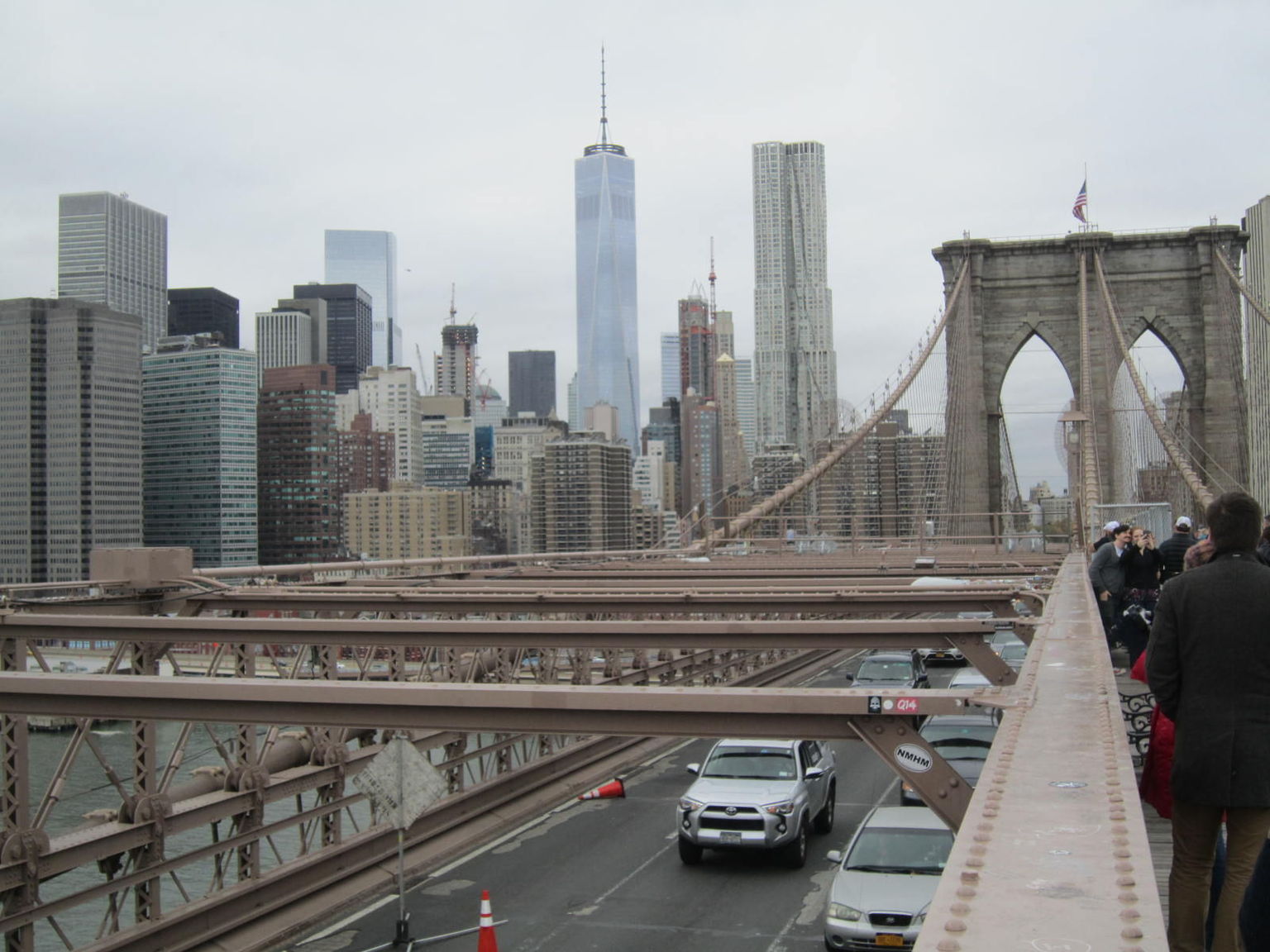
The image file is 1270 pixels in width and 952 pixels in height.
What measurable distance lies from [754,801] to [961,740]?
2.91 m

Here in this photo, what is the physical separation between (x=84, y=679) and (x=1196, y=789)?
6.12 metres

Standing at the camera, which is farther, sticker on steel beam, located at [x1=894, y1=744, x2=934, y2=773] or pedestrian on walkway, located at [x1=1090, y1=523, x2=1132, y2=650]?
pedestrian on walkway, located at [x1=1090, y1=523, x2=1132, y2=650]

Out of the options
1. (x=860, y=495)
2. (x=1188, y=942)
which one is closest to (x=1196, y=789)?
(x=1188, y=942)

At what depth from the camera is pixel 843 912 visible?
12148 millimetres

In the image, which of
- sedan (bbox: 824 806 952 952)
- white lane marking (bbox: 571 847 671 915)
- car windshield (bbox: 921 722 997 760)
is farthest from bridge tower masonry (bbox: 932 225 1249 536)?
sedan (bbox: 824 806 952 952)

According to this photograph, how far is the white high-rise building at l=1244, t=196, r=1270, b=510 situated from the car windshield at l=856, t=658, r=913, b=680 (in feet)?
79.9

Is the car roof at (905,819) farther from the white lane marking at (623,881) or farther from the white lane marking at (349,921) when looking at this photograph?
the white lane marking at (349,921)

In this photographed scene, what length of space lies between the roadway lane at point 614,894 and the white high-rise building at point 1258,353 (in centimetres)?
3459

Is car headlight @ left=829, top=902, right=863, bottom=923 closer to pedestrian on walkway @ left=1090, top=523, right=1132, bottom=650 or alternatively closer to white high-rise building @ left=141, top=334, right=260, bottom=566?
pedestrian on walkway @ left=1090, top=523, right=1132, bottom=650

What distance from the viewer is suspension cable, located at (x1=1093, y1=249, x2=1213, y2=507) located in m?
38.2

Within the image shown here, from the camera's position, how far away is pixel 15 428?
151 metres

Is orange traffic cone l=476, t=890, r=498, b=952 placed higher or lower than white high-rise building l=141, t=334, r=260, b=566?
lower

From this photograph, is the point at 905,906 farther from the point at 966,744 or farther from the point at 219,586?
the point at 219,586

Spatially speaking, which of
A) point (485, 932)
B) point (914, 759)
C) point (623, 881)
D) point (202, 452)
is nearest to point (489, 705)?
point (914, 759)
